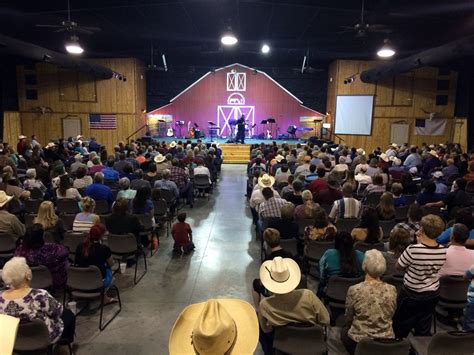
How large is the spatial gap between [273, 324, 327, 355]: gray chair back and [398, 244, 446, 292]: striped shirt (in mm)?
1175

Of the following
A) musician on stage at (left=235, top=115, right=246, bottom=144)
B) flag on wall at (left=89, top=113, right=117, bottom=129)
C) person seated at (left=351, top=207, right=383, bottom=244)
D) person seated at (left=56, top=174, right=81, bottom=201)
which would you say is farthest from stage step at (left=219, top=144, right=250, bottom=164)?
person seated at (left=351, top=207, right=383, bottom=244)

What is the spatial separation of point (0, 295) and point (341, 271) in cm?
309

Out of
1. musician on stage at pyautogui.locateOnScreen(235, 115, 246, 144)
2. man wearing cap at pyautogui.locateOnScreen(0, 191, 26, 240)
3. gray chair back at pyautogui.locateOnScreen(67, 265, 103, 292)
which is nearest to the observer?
gray chair back at pyautogui.locateOnScreen(67, 265, 103, 292)

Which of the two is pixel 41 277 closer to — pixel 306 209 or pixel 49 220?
pixel 49 220

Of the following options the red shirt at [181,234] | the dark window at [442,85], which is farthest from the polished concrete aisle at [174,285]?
the dark window at [442,85]

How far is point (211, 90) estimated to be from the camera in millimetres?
22234

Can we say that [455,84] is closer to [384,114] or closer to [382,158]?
[384,114]

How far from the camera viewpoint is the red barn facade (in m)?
22.0

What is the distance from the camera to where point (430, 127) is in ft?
59.4

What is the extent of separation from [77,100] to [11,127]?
10.8ft

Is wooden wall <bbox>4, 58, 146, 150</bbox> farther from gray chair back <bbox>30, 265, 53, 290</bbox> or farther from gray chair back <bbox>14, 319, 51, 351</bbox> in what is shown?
gray chair back <bbox>14, 319, 51, 351</bbox>

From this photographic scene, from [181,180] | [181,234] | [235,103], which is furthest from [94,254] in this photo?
[235,103]

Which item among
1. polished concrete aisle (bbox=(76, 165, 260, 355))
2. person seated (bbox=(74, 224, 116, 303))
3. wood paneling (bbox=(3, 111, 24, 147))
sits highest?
wood paneling (bbox=(3, 111, 24, 147))

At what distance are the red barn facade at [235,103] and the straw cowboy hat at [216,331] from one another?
20084mm
